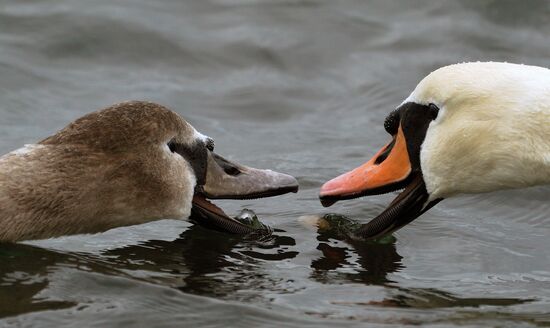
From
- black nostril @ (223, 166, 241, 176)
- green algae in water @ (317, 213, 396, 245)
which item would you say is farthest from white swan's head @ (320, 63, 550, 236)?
black nostril @ (223, 166, 241, 176)

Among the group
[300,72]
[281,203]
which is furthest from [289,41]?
[281,203]

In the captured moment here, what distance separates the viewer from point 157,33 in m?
13.8

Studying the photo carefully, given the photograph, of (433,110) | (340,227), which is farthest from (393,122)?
(340,227)

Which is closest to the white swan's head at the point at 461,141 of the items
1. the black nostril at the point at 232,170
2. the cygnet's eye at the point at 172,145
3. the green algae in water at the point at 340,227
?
the green algae in water at the point at 340,227

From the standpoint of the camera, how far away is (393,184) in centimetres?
791

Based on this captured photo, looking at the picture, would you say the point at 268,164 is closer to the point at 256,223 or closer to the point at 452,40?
the point at 256,223

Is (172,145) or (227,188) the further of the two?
(227,188)

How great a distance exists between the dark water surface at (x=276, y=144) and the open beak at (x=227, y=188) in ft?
0.73

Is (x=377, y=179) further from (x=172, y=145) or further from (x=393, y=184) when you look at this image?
(x=172, y=145)

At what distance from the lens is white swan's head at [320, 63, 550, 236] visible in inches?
295

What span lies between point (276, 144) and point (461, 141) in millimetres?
3944

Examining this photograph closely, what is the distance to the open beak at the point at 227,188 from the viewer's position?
7953mm

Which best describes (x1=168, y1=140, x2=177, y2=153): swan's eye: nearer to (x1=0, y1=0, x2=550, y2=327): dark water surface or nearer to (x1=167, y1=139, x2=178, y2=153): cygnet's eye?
(x1=167, y1=139, x2=178, y2=153): cygnet's eye

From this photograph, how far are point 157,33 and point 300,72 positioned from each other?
67.1 inches
